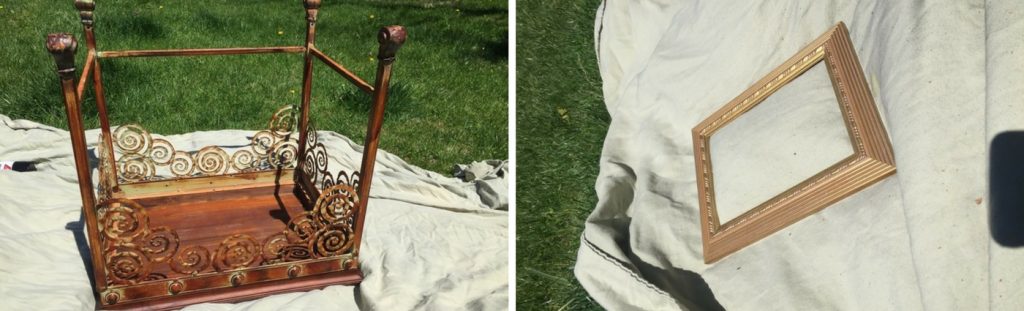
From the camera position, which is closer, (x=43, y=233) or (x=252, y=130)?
(x=43, y=233)

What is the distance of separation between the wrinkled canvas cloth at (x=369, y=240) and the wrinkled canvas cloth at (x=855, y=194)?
39 cm

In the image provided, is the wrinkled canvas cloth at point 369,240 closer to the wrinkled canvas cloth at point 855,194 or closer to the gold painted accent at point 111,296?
the gold painted accent at point 111,296

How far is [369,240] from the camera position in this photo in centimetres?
265

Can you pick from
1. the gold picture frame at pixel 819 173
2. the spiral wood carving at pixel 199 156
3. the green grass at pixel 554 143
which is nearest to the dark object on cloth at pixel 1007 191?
the gold picture frame at pixel 819 173

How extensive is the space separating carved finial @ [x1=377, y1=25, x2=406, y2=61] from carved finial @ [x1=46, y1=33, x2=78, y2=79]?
61 centimetres

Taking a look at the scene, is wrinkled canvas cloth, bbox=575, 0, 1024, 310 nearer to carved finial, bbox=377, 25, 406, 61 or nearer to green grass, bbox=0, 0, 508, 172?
carved finial, bbox=377, 25, 406, 61

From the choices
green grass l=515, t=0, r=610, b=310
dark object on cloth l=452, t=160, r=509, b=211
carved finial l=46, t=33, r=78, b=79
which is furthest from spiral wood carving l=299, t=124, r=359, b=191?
carved finial l=46, t=33, r=78, b=79

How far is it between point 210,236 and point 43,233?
1.37ft

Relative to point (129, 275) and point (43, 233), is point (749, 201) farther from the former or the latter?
point (43, 233)

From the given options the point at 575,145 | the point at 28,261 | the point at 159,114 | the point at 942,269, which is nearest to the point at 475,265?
the point at 575,145

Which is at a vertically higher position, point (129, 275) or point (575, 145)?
point (575, 145)

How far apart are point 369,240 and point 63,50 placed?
41.5 inches

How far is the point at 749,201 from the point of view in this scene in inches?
78.3

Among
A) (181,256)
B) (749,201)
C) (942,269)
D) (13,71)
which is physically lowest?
(13,71)
